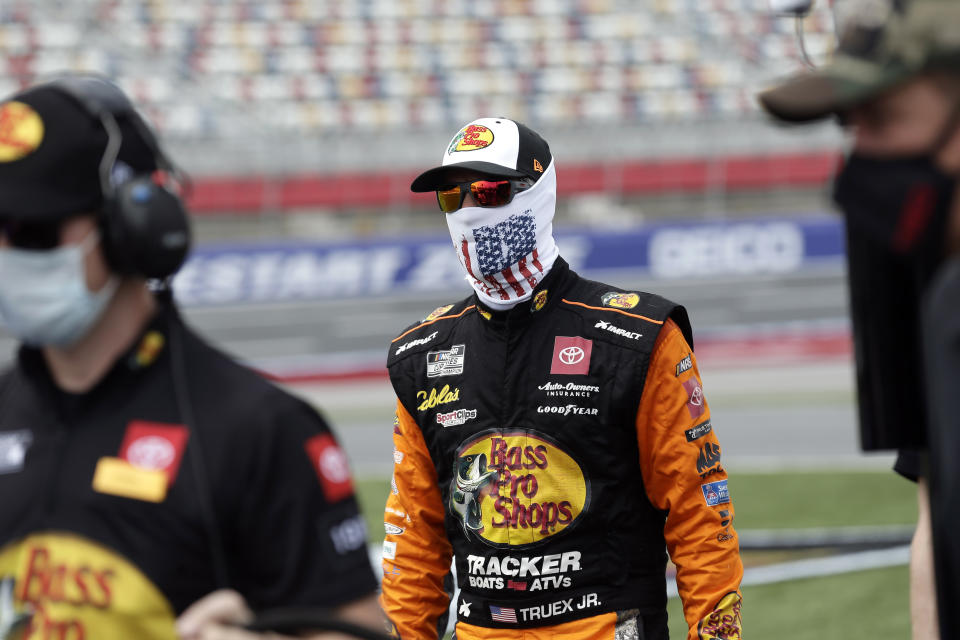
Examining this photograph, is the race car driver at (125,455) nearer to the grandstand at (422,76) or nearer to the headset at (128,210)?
the headset at (128,210)

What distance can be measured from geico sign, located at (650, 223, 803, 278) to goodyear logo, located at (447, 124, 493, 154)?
14.2 metres

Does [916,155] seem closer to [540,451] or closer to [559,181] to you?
[540,451]

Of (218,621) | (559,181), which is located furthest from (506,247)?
(559,181)

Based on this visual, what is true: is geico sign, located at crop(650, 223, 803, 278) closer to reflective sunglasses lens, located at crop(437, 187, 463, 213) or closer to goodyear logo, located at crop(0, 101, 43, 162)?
reflective sunglasses lens, located at crop(437, 187, 463, 213)

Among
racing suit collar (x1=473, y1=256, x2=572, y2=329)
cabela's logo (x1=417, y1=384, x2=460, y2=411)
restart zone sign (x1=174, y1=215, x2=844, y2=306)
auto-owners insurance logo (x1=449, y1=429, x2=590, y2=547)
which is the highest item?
racing suit collar (x1=473, y1=256, x2=572, y2=329)

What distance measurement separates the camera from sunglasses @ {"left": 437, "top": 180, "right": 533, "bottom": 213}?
3.70 meters

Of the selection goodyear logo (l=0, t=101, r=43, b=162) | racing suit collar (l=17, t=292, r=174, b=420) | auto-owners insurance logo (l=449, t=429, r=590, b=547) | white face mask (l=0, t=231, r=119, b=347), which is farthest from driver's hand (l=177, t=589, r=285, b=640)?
auto-owners insurance logo (l=449, t=429, r=590, b=547)

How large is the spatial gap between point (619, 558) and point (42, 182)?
6.15ft

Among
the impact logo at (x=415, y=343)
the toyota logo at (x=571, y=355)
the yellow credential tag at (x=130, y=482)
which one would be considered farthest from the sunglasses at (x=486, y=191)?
the yellow credential tag at (x=130, y=482)

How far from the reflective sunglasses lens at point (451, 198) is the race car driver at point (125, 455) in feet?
4.87

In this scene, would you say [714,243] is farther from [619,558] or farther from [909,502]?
[619,558]

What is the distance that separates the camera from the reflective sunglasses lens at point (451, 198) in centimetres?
373

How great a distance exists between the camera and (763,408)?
14570mm

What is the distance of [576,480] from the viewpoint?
11.3ft
